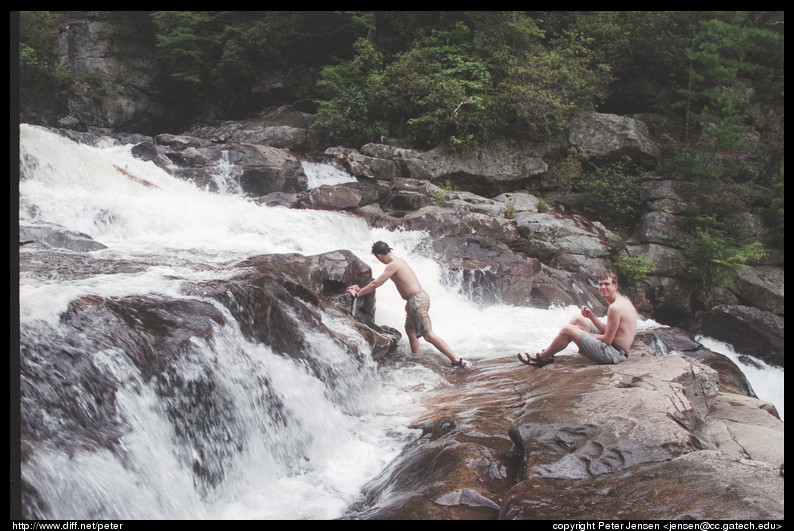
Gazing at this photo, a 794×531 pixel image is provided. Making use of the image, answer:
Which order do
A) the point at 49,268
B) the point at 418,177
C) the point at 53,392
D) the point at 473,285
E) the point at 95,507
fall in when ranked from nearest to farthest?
the point at 95,507 → the point at 53,392 → the point at 49,268 → the point at 473,285 → the point at 418,177

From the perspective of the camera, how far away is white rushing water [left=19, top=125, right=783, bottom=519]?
10.6ft

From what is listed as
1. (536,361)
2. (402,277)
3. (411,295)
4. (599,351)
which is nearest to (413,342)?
(411,295)

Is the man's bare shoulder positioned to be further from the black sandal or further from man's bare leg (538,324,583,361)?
the black sandal

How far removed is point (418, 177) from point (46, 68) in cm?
1572

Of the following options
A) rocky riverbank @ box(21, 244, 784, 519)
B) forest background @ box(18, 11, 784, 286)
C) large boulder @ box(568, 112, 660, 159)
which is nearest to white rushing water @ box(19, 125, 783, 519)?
rocky riverbank @ box(21, 244, 784, 519)

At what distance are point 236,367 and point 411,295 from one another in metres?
2.96

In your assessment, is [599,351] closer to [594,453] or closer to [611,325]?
[611,325]

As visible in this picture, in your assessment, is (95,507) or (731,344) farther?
(731,344)

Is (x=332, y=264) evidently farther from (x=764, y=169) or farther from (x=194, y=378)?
(x=764, y=169)

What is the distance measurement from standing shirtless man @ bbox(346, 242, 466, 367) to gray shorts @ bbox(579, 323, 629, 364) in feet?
5.26

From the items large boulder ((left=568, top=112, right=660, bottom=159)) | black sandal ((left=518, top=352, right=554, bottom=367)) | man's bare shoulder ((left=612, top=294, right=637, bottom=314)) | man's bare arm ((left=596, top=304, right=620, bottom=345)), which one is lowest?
black sandal ((left=518, top=352, right=554, bottom=367))

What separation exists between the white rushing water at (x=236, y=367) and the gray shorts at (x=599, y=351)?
1.65 metres

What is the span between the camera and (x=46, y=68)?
65.4ft
